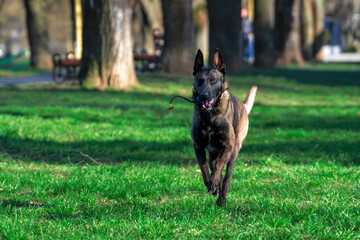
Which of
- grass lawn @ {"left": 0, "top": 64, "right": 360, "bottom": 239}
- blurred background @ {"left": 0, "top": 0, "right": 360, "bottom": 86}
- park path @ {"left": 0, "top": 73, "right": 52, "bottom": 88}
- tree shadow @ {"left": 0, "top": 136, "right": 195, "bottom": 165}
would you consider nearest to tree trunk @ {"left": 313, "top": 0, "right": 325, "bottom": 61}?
blurred background @ {"left": 0, "top": 0, "right": 360, "bottom": 86}

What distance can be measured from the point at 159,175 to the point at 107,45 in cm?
1037

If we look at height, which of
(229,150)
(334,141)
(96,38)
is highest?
(96,38)

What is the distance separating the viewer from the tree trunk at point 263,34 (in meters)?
30.7

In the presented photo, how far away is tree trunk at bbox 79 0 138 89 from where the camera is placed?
16.3 metres

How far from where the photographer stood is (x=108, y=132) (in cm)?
1002

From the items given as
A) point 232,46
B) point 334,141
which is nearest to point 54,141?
point 334,141

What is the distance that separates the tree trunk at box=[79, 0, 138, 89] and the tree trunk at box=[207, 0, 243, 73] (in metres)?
9.05

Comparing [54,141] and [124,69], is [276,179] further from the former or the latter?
[124,69]

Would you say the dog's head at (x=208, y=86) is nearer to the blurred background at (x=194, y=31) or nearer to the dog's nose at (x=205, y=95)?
the dog's nose at (x=205, y=95)

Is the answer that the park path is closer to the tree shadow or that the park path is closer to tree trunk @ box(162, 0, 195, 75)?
tree trunk @ box(162, 0, 195, 75)

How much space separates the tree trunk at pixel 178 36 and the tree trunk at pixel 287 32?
1429 centimetres

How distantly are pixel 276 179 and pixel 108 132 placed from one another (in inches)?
167

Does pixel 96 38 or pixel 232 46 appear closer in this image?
pixel 96 38

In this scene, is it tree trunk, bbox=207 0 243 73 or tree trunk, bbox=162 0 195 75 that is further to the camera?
tree trunk, bbox=207 0 243 73
